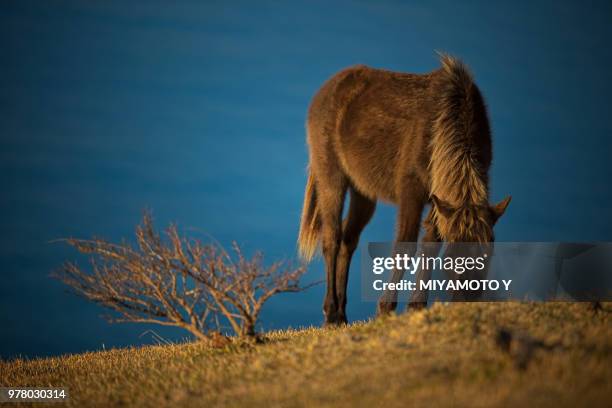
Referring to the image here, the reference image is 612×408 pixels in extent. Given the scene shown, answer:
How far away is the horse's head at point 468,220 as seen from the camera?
692 cm

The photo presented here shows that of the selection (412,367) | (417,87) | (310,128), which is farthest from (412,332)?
(310,128)

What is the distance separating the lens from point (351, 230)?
32.8 feet

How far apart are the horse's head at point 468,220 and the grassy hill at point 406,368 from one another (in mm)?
738

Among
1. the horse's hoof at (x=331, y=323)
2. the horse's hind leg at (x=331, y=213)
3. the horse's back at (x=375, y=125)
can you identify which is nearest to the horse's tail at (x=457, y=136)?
the horse's back at (x=375, y=125)

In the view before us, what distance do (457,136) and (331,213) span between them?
8.08 feet

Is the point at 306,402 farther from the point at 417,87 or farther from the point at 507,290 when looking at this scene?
the point at 417,87

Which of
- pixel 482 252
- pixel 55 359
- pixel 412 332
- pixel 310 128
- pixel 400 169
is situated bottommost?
pixel 55 359

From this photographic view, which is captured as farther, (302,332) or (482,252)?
(302,332)

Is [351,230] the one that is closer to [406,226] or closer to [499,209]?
[406,226]

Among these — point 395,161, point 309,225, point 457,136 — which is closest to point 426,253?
point 395,161

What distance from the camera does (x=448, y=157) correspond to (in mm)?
7746

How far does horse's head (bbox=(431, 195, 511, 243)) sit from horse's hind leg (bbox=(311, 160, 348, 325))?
256 centimetres

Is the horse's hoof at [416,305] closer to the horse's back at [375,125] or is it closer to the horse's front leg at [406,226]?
the horse's front leg at [406,226]

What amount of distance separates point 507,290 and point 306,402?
3902mm
